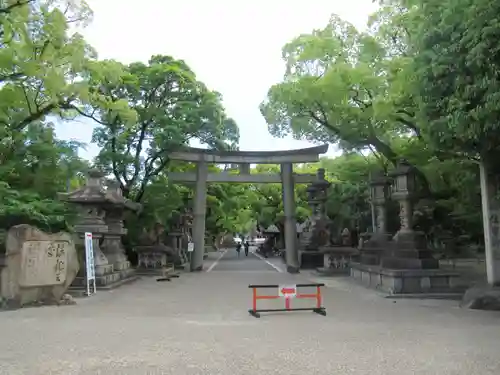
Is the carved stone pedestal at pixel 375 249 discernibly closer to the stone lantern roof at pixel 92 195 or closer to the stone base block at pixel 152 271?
the stone base block at pixel 152 271

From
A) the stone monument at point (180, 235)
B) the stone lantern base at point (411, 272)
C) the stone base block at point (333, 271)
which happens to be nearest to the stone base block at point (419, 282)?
the stone lantern base at point (411, 272)

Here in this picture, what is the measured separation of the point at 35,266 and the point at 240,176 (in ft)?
50.2

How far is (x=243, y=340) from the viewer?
778cm

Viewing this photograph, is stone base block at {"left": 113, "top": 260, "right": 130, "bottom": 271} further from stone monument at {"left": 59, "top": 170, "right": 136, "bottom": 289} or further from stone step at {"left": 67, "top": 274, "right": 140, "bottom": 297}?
stone monument at {"left": 59, "top": 170, "right": 136, "bottom": 289}

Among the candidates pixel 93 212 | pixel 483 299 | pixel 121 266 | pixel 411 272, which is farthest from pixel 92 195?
pixel 483 299

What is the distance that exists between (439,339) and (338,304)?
476 cm

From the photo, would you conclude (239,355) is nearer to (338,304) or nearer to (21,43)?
(338,304)

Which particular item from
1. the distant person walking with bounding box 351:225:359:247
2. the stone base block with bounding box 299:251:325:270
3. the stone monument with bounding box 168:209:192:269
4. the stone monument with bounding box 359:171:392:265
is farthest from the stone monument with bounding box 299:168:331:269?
the distant person walking with bounding box 351:225:359:247

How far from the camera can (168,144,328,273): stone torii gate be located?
24891 millimetres

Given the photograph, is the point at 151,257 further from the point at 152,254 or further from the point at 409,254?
the point at 409,254

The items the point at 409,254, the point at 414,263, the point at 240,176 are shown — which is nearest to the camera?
the point at 414,263

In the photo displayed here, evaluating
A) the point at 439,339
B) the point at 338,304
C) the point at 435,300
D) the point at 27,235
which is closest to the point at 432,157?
the point at 435,300

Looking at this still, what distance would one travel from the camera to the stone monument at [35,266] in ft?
36.8

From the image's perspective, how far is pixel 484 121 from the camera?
9242 mm
